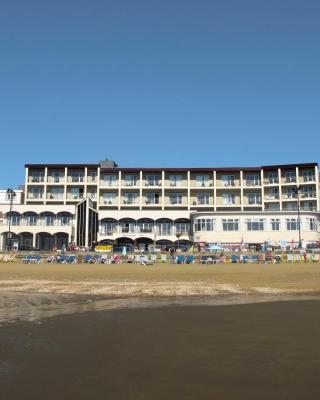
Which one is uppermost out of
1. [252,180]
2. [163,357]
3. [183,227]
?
[252,180]

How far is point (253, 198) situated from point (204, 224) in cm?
1821

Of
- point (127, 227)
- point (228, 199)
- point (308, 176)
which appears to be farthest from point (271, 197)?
point (127, 227)

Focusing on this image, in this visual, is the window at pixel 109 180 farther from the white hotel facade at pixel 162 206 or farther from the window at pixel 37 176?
the window at pixel 37 176

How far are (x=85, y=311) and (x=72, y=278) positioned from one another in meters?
13.0

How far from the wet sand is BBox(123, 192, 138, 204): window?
74.4 metres

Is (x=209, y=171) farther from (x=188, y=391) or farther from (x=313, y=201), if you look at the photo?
(x=188, y=391)

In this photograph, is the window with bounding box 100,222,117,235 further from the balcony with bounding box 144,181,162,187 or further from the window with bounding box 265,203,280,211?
the window with bounding box 265,203,280,211

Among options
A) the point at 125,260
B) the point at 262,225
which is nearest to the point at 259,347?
the point at 125,260

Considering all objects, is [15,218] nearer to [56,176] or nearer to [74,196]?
[74,196]

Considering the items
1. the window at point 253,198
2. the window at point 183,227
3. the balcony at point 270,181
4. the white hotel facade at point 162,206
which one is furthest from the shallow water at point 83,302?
the balcony at point 270,181

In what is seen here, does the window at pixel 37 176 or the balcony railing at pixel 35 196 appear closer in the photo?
the balcony railing at pixel 35 196

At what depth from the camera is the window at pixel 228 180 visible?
88.1 metres

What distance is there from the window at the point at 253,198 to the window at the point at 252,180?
1966 millimetres

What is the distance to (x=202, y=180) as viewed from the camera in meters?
88.6
